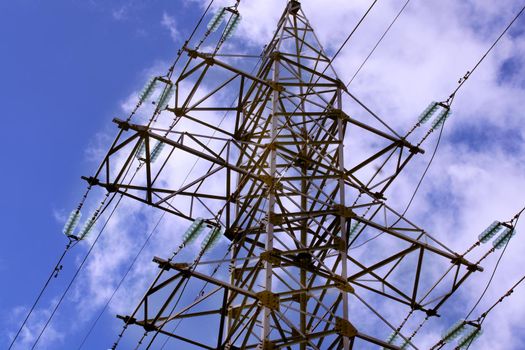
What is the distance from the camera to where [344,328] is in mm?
15969

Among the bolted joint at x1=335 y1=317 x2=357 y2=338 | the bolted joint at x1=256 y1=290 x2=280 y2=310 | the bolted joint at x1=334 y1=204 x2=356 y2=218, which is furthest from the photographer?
the bolted joint at x1=334 y1=204 x2=356 y2=218

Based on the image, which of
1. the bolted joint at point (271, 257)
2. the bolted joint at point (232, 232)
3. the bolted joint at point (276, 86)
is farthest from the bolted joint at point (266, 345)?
the bolted joint at point (276, 86)

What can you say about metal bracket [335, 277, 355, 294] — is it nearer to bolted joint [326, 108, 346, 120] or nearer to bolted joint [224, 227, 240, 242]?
bolted joint [224, 227, 240, 242]

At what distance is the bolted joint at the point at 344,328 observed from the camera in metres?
15.9

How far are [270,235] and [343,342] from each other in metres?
2.89

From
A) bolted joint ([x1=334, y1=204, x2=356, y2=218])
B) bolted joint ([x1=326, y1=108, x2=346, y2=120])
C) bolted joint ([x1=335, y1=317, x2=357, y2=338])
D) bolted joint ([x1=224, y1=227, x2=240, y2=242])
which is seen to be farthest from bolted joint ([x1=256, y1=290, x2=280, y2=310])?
bolted joint ([x1=326, y1=108, x2=346, y2=120])

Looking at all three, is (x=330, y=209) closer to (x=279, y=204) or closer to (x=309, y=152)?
(x=279, y=204)

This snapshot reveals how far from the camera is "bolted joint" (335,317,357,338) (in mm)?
15922

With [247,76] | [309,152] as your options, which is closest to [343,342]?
[309,152]

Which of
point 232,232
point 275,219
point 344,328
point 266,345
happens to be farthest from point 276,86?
point 266,345

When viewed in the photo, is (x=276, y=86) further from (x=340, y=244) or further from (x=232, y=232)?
(x=340, y=244)

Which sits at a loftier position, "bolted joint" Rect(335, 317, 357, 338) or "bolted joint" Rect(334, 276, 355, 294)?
"bolted joint" Rect(334, 276, 355, 294)

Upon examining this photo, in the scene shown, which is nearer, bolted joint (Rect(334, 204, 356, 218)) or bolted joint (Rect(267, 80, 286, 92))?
bolted joint (Rect(334, 204, 356, 218))

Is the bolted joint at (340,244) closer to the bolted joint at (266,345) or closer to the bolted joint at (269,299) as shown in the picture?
the bolted joint at (269,299)
